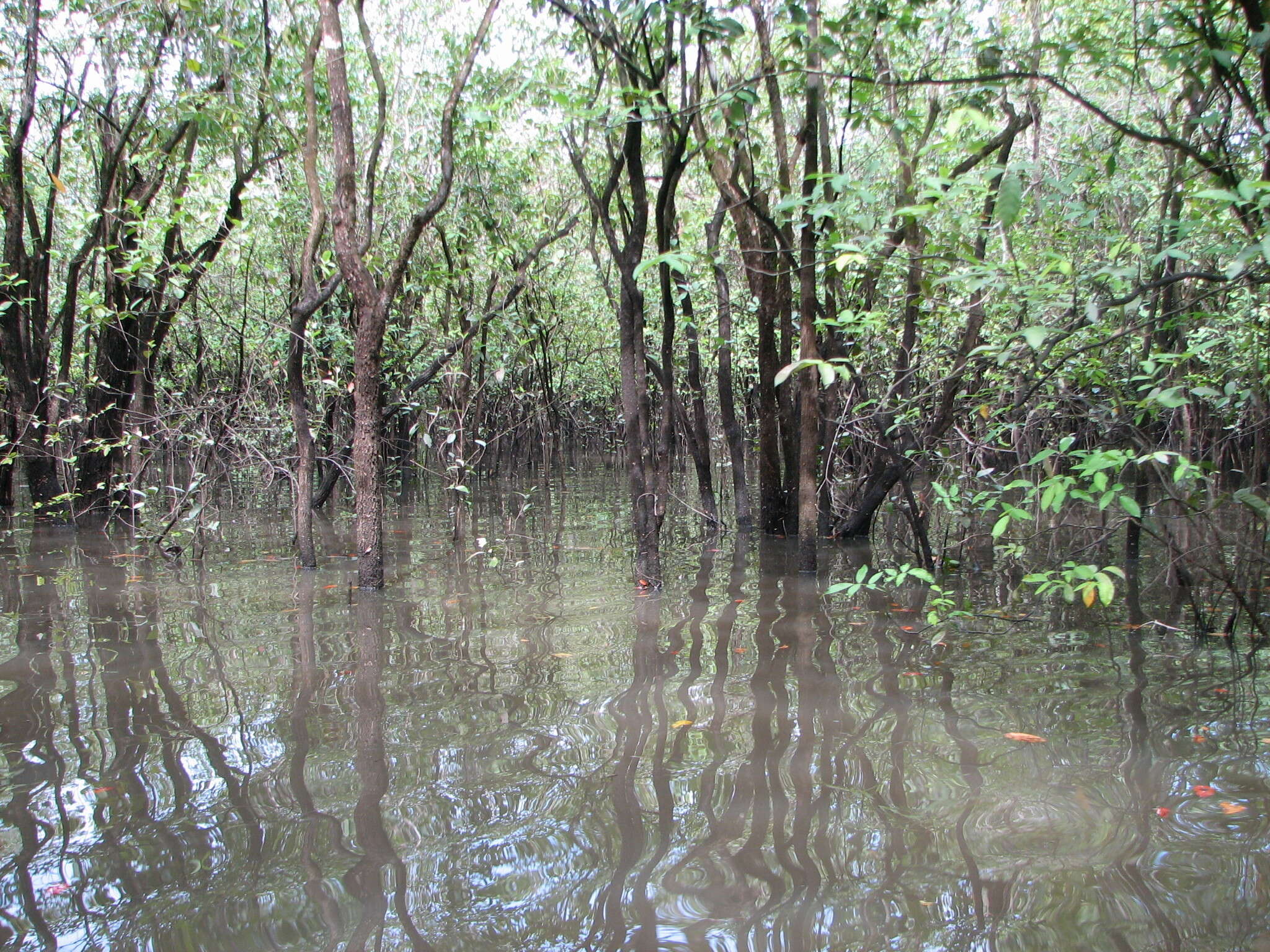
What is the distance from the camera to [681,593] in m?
6.23

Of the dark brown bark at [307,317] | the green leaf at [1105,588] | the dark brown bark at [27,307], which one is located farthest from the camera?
the dark brown bark at [27,307]

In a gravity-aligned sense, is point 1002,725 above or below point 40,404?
below

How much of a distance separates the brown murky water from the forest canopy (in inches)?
32.6

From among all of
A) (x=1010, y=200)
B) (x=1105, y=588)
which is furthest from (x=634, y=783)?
(x=1010, y=200)

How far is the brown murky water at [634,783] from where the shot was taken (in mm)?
2330

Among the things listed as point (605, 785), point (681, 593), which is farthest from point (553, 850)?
point (681, 593)

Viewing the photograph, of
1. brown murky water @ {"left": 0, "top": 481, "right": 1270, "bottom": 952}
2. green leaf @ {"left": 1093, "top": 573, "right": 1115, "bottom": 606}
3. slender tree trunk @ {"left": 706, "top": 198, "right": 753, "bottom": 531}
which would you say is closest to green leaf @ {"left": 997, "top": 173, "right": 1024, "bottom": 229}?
green leaf @ {"left": 1093, "top": 573, "right": 1115, "bottom": 606}

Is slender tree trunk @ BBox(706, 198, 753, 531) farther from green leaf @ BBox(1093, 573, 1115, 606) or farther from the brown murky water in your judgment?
green leaf @ BBox(1093, 573, 1115, 606)

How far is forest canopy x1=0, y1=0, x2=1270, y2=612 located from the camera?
3902 mm

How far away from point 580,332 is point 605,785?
16.1 meters

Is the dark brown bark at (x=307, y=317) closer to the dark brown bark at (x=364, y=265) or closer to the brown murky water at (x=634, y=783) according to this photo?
the dark brown bark at (x=364, y=265)

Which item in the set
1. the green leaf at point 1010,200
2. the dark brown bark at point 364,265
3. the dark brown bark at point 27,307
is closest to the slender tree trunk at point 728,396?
the dark brown bark at point 364,265

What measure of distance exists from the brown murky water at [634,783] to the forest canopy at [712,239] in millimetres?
828

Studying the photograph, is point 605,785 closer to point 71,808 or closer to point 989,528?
point 71,808
